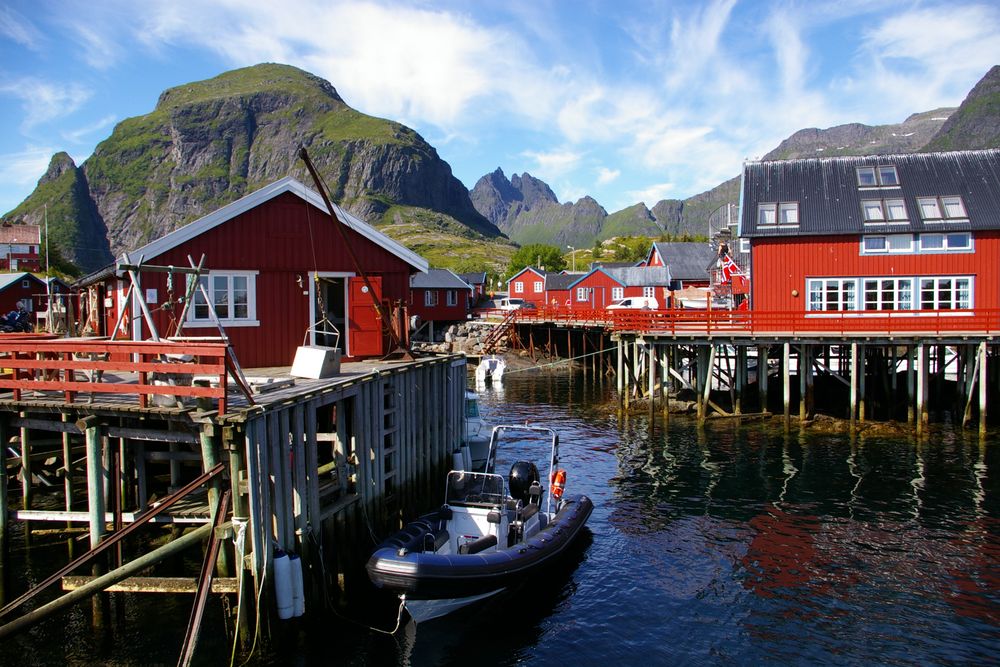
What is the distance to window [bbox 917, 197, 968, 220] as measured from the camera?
3020 centimetres

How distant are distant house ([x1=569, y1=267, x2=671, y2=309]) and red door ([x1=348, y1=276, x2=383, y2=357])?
4465 cm

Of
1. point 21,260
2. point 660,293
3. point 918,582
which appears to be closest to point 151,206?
point 21,260

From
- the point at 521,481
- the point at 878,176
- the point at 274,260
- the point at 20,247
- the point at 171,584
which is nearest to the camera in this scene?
the point at 171,584

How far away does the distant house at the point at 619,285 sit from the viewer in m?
60.9

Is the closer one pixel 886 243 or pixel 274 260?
pixel 274 260

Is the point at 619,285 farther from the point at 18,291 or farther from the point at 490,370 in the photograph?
the point at 18,291

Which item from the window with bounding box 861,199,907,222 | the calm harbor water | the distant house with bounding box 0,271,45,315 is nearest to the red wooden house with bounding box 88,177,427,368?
the calm harbor water

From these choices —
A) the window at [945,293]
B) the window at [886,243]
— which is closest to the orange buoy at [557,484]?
the window at [886,243]

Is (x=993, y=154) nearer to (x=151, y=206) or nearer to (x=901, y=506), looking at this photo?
(x=901, y=506)

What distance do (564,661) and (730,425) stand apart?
58.4ft

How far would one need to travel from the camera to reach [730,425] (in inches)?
1062

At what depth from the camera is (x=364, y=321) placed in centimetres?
1831

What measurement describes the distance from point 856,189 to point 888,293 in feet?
17.5

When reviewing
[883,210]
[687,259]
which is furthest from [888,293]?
[687,259]
